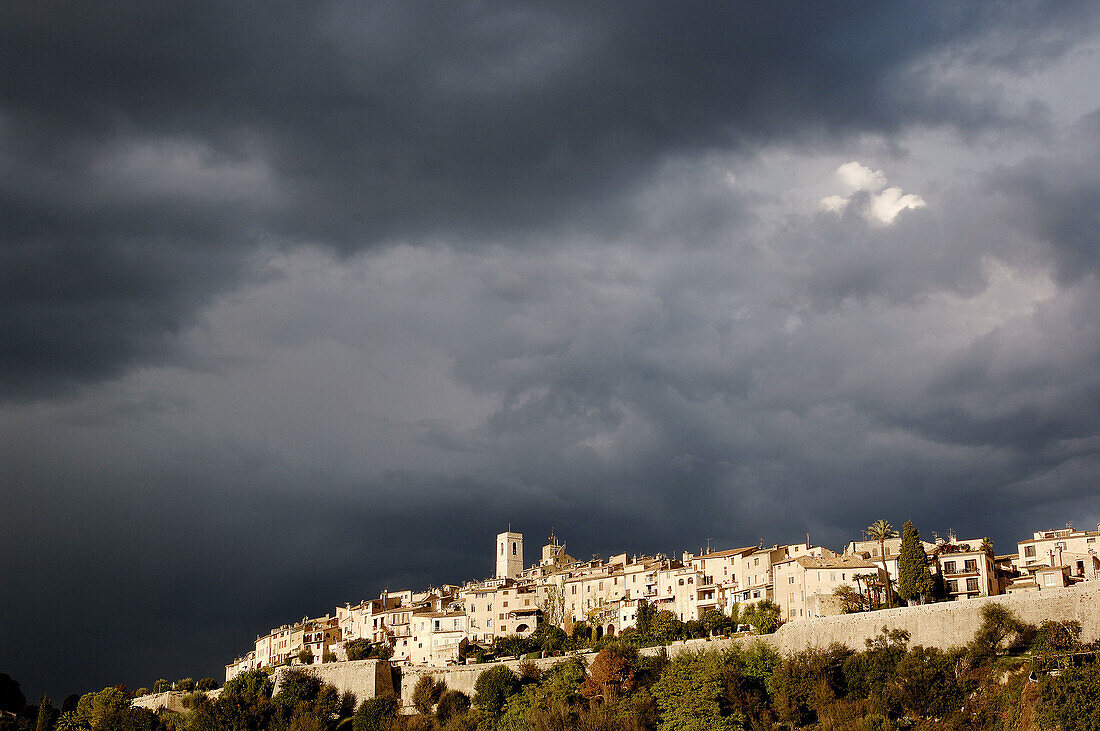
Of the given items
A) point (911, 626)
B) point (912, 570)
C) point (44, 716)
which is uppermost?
point (912, 570)

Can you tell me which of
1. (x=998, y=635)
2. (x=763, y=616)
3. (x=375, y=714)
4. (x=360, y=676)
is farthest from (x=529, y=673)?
(x=998, y=635)

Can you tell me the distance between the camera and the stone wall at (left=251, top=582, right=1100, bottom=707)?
68750 millimetres

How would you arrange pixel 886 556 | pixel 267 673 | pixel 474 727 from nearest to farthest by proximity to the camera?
pixel 474 727 < pixel 886 556 < pixel 267 673

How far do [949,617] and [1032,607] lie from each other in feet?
17.0

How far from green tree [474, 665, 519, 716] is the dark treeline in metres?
0.10

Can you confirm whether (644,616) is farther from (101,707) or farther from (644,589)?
(101,707)

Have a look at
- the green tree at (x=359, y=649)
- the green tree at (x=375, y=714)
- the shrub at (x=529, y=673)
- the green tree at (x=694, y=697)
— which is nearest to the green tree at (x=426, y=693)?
the green tree at (x=375, y=714)

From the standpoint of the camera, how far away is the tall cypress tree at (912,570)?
269 ft

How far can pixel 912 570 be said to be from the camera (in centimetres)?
8306

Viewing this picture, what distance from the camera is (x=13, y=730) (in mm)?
108250

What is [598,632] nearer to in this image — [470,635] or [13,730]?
[470,635]

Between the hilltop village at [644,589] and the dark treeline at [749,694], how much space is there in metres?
11.2

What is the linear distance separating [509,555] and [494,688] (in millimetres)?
58884

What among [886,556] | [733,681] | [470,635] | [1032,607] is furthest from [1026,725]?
[470,635]
